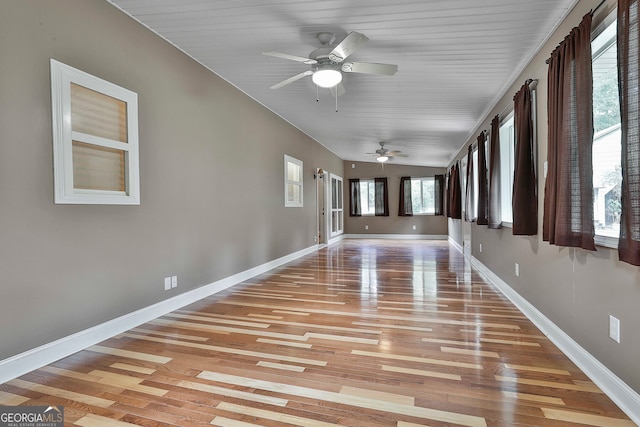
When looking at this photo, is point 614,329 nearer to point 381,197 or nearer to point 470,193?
point 470,193

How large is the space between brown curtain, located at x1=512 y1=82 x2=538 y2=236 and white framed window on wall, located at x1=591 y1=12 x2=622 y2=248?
858mm

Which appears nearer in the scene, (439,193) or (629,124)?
(629,124)

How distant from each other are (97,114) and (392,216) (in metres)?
9.61

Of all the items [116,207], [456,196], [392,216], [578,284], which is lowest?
[578,284]

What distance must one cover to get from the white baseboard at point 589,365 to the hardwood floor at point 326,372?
1.9 inches

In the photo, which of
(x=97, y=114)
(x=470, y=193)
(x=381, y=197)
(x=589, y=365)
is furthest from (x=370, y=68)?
(x=381, y=197)

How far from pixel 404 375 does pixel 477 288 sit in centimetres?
262

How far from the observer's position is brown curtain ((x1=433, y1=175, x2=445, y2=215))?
10.7 metres

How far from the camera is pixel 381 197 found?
11188 mm

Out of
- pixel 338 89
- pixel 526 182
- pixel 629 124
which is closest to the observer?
pixel 629 124

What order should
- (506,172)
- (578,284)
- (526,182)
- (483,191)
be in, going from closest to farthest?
(578,284)
(526,182)
(506,172)
(483,191)

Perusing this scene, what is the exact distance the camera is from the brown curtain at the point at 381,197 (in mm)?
11141

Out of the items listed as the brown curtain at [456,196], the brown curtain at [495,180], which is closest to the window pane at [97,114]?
the brown curtain at [495,180]

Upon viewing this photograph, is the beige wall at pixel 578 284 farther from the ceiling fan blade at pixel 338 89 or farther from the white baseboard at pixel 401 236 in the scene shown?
the white baseboard at pixel 401 236
